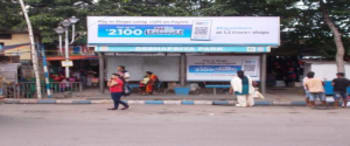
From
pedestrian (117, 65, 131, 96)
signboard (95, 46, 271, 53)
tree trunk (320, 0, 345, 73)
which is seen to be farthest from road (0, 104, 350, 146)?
tree trunk (320, 0, 345, 73)

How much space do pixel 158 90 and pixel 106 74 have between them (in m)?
2.77

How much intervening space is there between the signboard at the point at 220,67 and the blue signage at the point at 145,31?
160 cm

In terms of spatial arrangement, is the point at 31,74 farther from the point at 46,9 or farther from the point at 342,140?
the point at 342,140

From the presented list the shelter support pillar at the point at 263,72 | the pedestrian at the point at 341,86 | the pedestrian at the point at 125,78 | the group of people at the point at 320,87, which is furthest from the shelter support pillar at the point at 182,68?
the pedestrian at the point at 341,86

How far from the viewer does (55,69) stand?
20859mm

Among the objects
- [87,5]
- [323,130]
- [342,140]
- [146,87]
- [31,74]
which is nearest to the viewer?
[342,140]

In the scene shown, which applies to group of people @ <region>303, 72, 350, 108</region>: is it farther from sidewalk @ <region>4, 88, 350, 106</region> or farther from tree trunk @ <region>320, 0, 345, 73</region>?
tree trunk @ <region>320, 0, 345, 73</region>

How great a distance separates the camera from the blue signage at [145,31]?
47.8 ft

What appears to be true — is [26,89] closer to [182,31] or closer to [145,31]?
[145,31]

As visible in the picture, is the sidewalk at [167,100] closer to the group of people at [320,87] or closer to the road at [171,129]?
the group of people at [320,87]

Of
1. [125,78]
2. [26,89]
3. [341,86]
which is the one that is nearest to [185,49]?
[125,78]

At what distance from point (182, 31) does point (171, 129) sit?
25.6ft

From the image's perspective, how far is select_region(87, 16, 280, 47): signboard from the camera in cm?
1458

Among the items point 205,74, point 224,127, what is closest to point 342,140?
point 224,127
